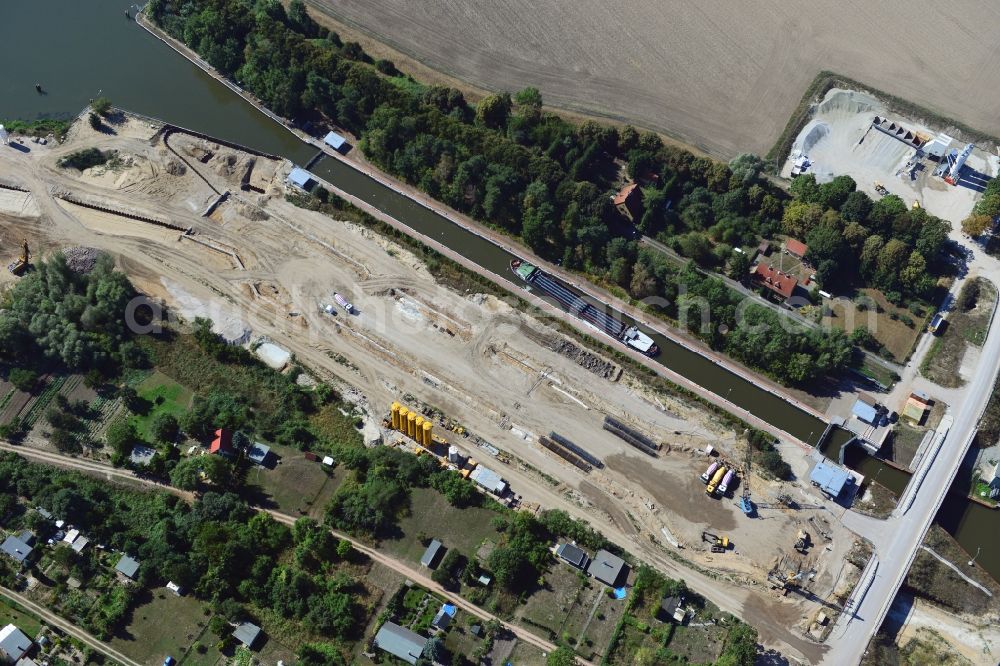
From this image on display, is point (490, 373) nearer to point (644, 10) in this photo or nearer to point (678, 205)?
point (678, 205)

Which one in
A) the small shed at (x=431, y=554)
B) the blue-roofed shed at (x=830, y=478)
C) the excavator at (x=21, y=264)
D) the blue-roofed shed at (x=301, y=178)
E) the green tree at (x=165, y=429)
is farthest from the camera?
the blue-roofed shed at (x=301, y=178)

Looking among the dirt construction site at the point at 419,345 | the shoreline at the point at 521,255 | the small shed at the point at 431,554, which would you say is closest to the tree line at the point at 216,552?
the small shed at the point at 431,554

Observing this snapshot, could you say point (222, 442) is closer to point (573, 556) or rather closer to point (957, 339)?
point (573, 556)

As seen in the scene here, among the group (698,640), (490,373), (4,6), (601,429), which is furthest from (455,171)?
(4,6)

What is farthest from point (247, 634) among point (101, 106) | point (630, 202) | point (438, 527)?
point (101, 106)

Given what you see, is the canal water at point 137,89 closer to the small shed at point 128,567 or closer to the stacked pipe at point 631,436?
the stacked pipe at point 631,436

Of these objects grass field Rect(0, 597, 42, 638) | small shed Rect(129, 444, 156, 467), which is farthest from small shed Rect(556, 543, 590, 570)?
grass field Rect(0, 597, 42, 638)
